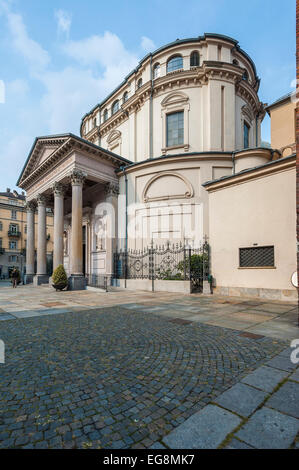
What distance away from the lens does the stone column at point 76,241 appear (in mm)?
15694

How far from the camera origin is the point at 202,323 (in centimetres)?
572

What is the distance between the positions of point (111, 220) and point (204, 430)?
1769 centimetres

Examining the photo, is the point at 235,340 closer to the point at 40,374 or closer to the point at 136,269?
the point at 40,374

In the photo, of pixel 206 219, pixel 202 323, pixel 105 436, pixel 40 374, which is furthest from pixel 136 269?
pixel 105 436

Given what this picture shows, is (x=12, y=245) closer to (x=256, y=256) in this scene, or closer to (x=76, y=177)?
(x=76, y=177)

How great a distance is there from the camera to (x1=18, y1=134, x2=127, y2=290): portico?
1648 cm

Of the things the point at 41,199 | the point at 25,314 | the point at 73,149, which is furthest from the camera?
the point at 41,199

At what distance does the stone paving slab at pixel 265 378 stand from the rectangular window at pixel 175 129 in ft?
62.8

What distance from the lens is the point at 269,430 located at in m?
2.00

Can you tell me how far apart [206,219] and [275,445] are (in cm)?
1454

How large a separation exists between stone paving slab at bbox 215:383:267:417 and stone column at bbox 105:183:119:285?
15681mm

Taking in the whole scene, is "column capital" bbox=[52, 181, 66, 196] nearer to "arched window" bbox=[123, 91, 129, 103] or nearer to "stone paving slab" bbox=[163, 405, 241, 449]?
"arched window" bbox=[123, 91, 129, 103]

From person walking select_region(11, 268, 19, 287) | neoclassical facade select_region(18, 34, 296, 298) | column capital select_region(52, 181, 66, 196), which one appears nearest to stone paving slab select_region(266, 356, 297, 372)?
neoclassical facade select_region(18, 34, 296, 298)

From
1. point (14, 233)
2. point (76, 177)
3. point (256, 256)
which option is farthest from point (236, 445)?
point (14, 233)
